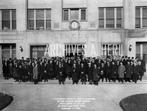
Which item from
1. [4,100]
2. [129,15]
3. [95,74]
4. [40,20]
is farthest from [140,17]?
[4,100]

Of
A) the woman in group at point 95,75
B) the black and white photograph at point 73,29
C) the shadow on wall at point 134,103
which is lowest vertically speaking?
the shadow on wall at point 134,103

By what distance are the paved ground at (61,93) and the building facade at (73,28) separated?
34.2 feet

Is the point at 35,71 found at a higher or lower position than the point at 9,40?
lower

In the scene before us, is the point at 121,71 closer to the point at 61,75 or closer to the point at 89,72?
the point at 89,72

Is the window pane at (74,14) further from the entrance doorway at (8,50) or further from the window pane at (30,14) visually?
the entrance doorway at (8,50)

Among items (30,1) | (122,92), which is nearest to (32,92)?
(122,92)

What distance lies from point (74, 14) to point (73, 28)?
1824mm

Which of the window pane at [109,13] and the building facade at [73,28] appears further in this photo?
the window pane at [109,13]

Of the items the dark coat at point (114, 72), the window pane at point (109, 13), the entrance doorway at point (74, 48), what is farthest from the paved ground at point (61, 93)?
the window pane at point (109, 13)

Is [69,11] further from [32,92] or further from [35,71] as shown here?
[32,92]

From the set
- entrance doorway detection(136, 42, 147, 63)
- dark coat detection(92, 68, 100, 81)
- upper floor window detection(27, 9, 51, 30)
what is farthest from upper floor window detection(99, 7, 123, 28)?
dark coat detection(92, 68, 100, 81)

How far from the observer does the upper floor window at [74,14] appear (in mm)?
38062

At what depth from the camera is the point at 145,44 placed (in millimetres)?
37562

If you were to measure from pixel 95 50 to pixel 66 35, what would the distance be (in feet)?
11.7
